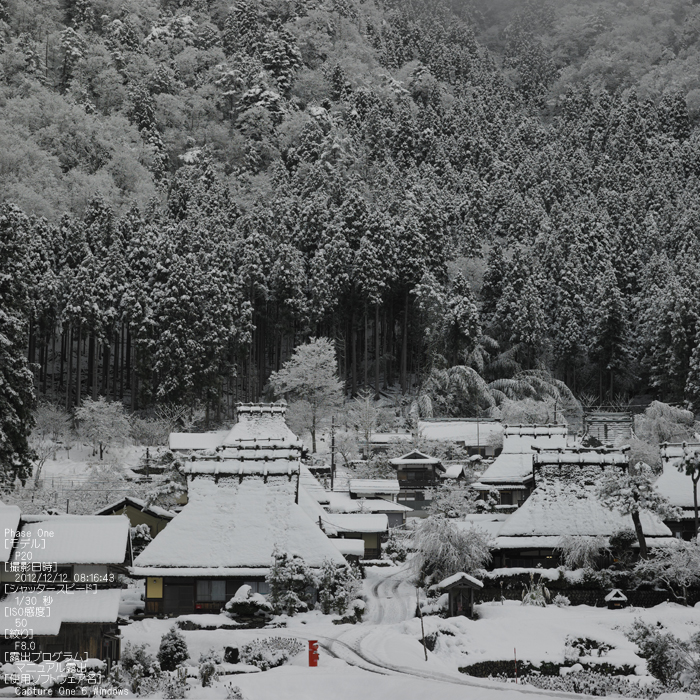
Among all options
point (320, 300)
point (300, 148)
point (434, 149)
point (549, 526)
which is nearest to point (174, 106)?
point (300, 148)

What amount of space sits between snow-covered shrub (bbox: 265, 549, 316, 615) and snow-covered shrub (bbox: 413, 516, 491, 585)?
529 cm

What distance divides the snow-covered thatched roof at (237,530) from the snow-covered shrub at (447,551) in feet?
12.7

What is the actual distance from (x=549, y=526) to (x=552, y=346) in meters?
46.7

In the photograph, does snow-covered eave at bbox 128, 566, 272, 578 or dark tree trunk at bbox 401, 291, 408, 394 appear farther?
dark tree trunk at bbox 401, 291, 408, 394

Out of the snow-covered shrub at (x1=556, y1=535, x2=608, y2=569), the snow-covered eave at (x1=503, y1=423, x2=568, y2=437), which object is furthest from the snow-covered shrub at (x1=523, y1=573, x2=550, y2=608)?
the snow-covered eave at (x1=503, y1=423, x2=568, y2=437)

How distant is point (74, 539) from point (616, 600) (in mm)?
20858

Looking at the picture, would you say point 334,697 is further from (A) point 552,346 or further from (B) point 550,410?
(A) point 552,346

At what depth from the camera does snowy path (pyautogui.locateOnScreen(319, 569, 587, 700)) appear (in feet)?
88.6

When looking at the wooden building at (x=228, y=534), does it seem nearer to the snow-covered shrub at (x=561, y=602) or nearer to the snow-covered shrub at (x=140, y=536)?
the snow-covered shrub at (x=140, y=536)

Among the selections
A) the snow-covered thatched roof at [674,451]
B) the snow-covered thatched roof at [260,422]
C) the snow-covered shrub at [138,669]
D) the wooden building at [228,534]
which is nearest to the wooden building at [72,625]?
the snow-covered shrub at [138,669]

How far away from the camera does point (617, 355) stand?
278 ft

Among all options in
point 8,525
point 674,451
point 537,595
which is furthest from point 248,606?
point 674,451

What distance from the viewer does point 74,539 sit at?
30.9 meters

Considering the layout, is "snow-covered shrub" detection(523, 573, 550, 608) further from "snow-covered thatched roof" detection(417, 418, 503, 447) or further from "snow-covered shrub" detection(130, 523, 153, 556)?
"snow-covered thatched roof" detection(417, 418, 503, 447)
